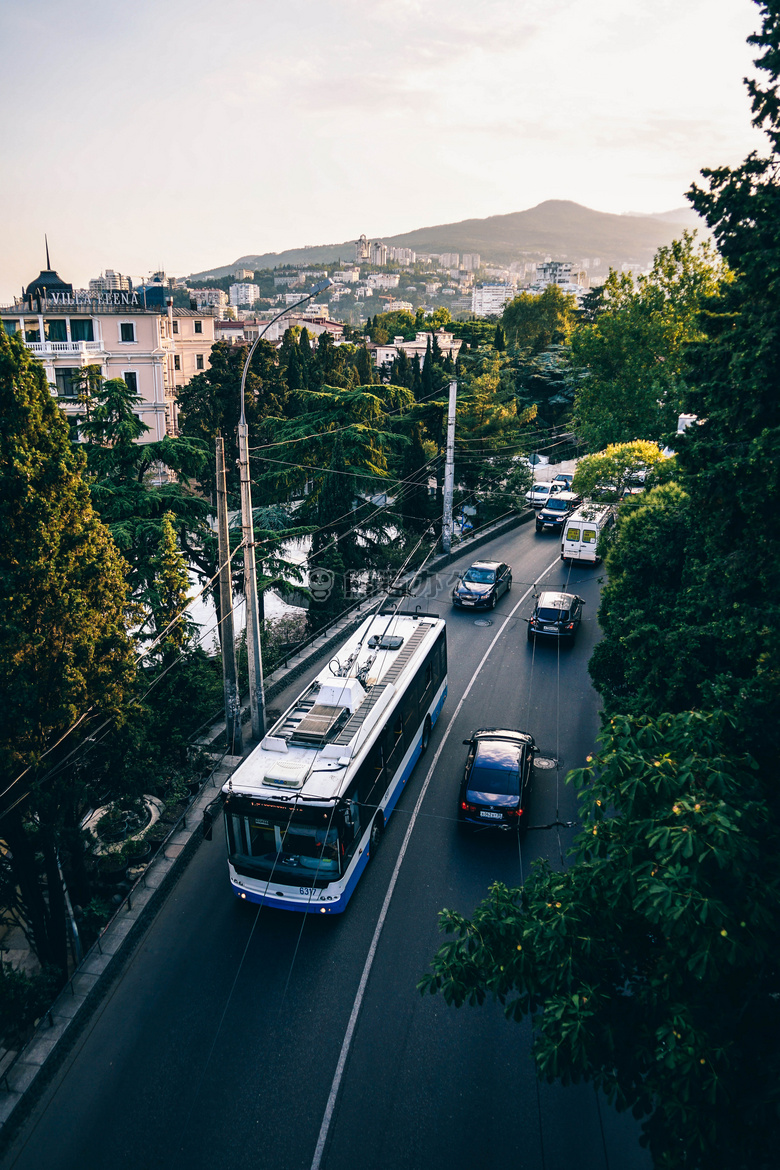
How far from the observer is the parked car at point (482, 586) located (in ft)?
85.4

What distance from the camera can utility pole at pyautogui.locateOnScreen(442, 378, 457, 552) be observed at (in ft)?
98.6

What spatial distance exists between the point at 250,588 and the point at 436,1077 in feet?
28.5

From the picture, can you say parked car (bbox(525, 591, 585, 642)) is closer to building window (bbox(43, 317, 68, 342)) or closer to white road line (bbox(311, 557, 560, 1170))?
white road line (bbox(311, 557, 560, 1170))

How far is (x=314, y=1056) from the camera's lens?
31.2 feet

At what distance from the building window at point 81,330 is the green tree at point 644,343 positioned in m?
28.4

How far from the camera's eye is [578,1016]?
6012mm

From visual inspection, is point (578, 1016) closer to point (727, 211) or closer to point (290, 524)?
point (727, 211)

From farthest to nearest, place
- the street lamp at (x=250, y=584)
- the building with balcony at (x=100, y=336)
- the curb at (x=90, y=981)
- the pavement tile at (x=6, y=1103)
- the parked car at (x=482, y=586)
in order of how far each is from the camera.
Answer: the building with balcony at (x=100, y=336) < the parked car at (x=482, y=586) < the street lamp at (x=250, y=584) < the curb at (x=90, y=981) < the pavement tile at (x=6, y=1103)

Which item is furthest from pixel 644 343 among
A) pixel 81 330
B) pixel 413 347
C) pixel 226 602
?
pixel 413 347

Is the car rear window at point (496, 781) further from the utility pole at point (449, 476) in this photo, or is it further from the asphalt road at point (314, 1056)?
the utility pole at point (449, 476)

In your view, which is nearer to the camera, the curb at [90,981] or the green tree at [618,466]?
the curb at [90,981]

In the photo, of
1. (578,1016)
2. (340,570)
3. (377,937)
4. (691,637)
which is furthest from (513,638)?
(578,1016)

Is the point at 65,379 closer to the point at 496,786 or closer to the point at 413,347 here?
the point at 496,786

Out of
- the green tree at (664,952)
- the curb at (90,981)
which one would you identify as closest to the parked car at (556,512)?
the curb at (90,981)
